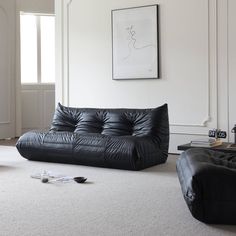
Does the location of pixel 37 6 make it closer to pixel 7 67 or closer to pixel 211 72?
pixel 7 67

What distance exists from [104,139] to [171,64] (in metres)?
1.73

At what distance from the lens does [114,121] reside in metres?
4.98

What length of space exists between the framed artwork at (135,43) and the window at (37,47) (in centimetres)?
244

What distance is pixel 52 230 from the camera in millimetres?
2443

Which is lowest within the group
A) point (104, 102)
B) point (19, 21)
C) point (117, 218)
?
point (117, 218)

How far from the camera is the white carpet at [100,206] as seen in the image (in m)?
2.47

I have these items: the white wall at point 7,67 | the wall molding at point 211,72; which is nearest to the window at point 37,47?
the white wall at point 7,67

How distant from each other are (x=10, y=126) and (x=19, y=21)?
1.90 metres

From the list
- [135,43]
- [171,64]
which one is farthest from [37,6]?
[171,64]

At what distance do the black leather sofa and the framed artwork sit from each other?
108cm

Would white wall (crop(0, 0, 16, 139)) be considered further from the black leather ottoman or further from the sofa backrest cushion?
the black leather ottoman

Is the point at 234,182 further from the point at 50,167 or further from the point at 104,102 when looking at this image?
the point at 104,102

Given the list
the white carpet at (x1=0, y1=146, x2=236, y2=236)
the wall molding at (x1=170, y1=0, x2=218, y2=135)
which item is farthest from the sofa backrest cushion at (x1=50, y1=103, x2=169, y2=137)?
the wall molding at (x1=170, y1=0, x2=218, y2=135)

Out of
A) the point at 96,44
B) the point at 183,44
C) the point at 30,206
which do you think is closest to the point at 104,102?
the point at 96,44
